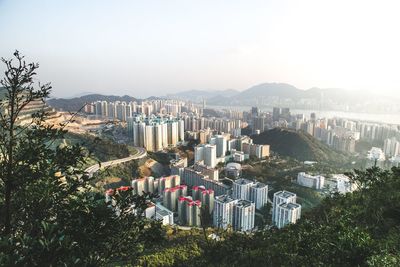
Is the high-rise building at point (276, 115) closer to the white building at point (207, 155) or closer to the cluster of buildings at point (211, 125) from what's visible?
the cluster of buildings at point (211, 125)

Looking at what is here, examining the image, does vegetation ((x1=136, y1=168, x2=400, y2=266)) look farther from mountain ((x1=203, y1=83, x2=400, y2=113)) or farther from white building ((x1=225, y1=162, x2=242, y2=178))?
mountain ((x1=203, y1=83, x2=400, y2=113))

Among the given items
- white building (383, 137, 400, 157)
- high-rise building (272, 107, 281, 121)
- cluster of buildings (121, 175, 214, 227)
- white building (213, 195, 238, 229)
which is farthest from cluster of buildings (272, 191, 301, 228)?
high-rise building (272, 107, 281, 121)

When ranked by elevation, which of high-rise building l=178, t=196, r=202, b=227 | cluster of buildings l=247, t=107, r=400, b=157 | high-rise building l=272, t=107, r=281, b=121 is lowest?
high-rise building l=178, t=196, r=202, b=227

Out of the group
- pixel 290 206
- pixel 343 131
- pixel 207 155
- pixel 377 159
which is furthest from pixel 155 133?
pixel 343 131

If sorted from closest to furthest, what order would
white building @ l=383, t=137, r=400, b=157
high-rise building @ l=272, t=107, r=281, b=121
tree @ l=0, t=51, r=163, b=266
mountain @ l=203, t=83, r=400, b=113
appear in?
tree @ l=0, t=51, r=163, b=266
white building @ l=383, t=137, r=400, b=157
high-rise building @ l=272, t=107, r=281, b=121
mountain @ l=203, t=83, r=400, b=113

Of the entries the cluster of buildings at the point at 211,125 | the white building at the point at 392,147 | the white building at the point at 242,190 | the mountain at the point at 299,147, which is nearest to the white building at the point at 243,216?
the white building at the point at 242,190

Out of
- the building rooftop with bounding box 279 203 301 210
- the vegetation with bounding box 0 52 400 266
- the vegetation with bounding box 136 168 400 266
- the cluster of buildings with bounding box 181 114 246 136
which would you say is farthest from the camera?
the cluster of buildings with bounding box 181 114 246 136
